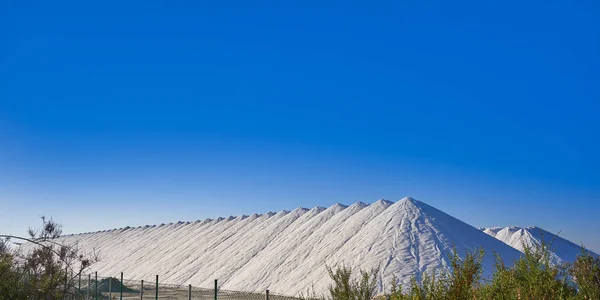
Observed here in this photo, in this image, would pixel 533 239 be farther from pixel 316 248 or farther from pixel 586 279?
pixel 586 279

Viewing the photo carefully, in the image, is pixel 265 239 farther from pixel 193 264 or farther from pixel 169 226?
pixel 169 226

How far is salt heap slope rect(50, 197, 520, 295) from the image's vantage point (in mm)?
31122

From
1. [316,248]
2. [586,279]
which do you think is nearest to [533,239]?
[316,248]

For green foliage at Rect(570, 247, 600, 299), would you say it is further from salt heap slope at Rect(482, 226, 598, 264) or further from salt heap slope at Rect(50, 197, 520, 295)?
salt heap slope at Rect(482, 226, 598, 264)

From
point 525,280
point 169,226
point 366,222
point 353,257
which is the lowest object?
point 525,280

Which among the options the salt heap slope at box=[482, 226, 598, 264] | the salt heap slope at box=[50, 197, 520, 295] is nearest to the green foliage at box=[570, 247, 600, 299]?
the salt heap slope at box=[50, 197, 520, 295]

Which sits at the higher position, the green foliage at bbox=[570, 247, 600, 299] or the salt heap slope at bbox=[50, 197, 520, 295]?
the salt heap slope at bbox=[50, 197, 520, 295]

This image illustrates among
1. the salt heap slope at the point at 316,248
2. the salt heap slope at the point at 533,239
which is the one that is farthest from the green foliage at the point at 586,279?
the salt heap slope at the point at 533,239

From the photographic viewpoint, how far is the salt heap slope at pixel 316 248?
102ft

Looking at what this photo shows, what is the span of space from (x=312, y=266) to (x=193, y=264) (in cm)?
1595

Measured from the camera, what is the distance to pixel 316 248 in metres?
36.8

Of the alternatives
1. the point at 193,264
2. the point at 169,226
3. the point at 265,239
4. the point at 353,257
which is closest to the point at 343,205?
the point at 265,239

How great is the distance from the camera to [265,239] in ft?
150

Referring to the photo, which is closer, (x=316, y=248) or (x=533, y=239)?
(x=316, y=248)
